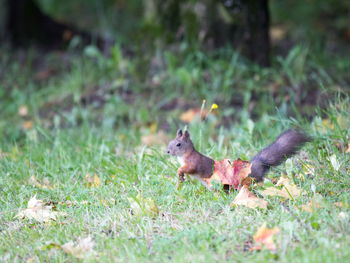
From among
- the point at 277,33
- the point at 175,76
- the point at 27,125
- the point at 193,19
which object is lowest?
the point at 277,33

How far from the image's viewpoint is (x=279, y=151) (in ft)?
10.9

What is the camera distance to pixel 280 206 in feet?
9.57

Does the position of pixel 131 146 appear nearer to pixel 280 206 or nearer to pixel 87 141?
pixel 87 141

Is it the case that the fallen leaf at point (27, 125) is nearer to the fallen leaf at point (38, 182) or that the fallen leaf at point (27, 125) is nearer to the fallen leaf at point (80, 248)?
the fallen leaf at point (38, 182)

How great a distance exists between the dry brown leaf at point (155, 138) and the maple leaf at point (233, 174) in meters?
1.55

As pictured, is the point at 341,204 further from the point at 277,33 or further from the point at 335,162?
the point at 277,33

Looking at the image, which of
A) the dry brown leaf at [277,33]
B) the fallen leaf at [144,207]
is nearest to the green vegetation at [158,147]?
the fallen leaf at [144,207]

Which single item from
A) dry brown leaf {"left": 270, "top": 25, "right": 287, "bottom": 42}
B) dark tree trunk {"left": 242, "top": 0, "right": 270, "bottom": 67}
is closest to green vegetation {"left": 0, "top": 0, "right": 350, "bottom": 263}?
dark tree trunk {"left": 242, "top": 0, "right": 270, "bottom": 67}

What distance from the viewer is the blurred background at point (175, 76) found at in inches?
227

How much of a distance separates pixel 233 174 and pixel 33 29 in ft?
20.0

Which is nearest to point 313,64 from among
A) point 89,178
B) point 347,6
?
point 89,178

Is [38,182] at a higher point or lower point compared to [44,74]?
higher

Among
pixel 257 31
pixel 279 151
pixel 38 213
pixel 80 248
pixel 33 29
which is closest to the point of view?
pixel 80 248

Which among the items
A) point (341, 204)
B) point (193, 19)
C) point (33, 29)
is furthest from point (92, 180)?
point (33, 29)
